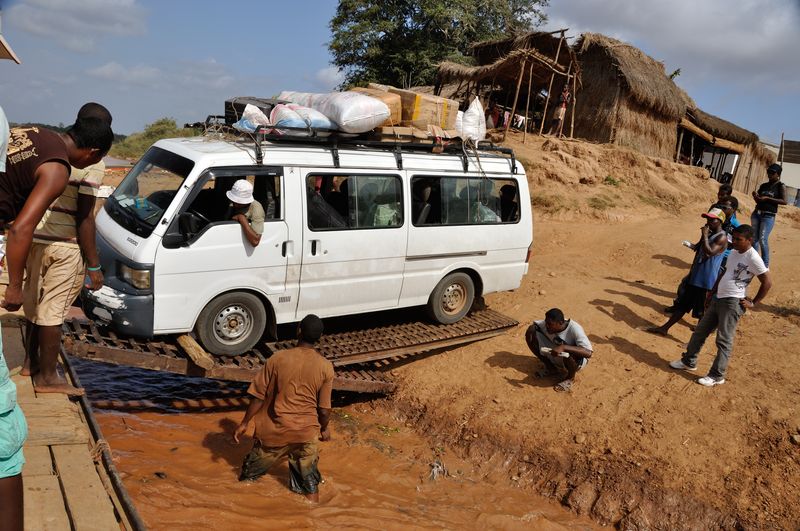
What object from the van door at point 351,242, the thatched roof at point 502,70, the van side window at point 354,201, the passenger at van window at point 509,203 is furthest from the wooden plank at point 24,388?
the thatched roof at point 502,70

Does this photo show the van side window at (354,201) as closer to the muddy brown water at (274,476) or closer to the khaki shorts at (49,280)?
the muddy brown water at (274,476)

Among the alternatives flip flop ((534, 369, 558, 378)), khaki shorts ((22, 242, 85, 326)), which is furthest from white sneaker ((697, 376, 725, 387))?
khaki shorts ((22, 242, 85, 326))

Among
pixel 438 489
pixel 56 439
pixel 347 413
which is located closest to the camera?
pixel 56 439

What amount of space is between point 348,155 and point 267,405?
2.90 m

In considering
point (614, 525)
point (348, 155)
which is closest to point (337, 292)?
point (348, 155)

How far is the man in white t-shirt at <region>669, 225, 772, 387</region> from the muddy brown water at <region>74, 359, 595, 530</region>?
247cm

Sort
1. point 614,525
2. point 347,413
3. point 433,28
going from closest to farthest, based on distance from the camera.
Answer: point 614,525
point 347,413
point 433,28

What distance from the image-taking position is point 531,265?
11133 mm

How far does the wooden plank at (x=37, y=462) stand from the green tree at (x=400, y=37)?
74.2 feet

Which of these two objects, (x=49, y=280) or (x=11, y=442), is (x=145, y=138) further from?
(x=11, y=442)

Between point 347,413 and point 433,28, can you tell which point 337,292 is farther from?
point 433,28

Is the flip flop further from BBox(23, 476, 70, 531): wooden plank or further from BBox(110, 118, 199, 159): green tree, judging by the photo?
BBox(110, 118, 199, 159): green tree

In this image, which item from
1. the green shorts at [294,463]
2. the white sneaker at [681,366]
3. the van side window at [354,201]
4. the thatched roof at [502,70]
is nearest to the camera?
the green shorts at [294,463]

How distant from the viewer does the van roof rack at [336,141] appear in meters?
6.12
